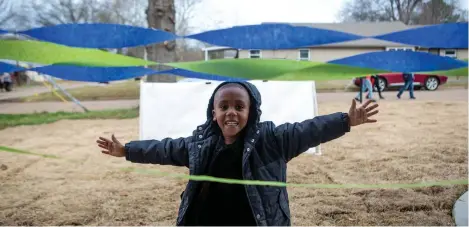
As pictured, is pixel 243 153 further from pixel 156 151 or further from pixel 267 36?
pixel 267 36

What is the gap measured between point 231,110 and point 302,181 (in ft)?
8.94

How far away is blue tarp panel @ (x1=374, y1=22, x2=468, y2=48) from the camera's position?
199 cm

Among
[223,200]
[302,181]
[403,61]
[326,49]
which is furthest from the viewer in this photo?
[326,49]

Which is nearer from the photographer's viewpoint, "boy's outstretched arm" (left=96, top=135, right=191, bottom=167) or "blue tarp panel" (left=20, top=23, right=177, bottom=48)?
"boy's outstretched arm" (left=96, top=135, right=191, bottom=167)

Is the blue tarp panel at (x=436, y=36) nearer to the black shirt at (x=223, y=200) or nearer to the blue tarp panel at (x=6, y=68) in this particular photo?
the black shirt at (x=223, y=200)

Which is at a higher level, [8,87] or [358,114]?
[358,114]

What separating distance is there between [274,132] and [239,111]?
201mm

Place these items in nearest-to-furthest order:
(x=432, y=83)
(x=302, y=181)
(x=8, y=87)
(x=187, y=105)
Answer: (x=302, y=181) < (x=187, y=105) < (x=8, y=87) < (x=432, y=83)

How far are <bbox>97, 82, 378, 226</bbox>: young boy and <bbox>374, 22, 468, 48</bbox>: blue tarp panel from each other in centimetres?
37

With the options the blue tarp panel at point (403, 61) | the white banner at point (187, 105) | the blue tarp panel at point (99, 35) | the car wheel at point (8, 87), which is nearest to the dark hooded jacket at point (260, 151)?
the blue tarp panel at point (403, 61)

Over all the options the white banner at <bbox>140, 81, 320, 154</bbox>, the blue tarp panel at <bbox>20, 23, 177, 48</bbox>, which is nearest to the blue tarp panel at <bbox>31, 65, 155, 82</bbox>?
the blue tarp panel at <bbox>20, 23, 177, 48</bbox>

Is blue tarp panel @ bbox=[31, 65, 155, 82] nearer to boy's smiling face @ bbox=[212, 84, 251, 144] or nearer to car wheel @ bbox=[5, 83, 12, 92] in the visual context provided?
boy's smiling face @ bbox=[212, 84, 251, 144]

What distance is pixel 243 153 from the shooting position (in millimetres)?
1970

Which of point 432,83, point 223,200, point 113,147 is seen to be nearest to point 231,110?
point 223,200
